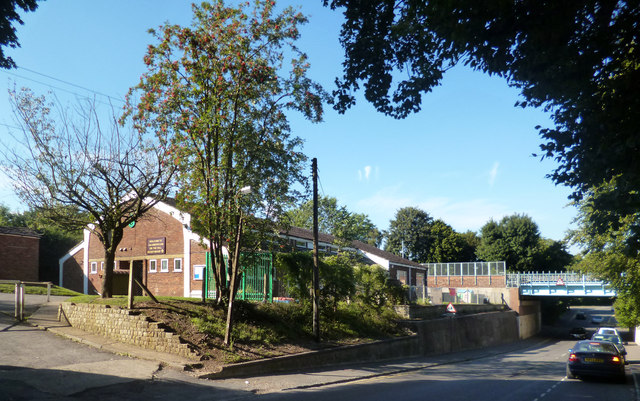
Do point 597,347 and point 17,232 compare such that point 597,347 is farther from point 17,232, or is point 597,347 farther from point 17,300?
point 17,232

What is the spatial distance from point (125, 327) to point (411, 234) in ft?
219

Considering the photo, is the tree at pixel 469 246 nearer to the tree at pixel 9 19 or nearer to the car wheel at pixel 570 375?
the car wheel at pixel 570 375

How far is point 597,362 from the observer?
16.0 metres

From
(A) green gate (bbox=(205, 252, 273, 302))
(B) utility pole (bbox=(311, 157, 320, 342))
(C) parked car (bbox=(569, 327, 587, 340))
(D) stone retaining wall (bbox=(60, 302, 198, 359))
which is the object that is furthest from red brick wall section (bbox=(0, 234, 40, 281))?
(C) parked car (bbox=(569, 327, 587, 340))

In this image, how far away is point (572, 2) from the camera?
7.46m

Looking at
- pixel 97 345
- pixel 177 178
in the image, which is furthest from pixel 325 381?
pixel 177 178

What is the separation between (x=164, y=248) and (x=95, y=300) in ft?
39.8

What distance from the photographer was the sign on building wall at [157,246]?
29.3 m

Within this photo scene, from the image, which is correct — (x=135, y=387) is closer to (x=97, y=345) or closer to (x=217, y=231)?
(x=97, y=345)

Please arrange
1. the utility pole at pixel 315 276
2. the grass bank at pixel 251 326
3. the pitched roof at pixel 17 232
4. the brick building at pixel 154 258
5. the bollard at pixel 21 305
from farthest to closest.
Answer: the pitched roof at pixel 17 232 < the brick building at pixel 154 258 < the utility pole at pixel 315 276 < the bollard at pixel 21 305 < the grass bank at pixel 251 326

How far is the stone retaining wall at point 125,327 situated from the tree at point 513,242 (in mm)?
63042

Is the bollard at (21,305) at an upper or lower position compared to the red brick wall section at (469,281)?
upper

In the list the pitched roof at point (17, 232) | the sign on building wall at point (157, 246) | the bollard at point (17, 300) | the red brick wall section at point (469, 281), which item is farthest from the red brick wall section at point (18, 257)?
the red brick wall section at point (469, 281)

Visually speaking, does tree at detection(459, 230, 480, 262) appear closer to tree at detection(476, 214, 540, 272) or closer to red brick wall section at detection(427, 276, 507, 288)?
tree at detection(476, 214, 540, 272)
